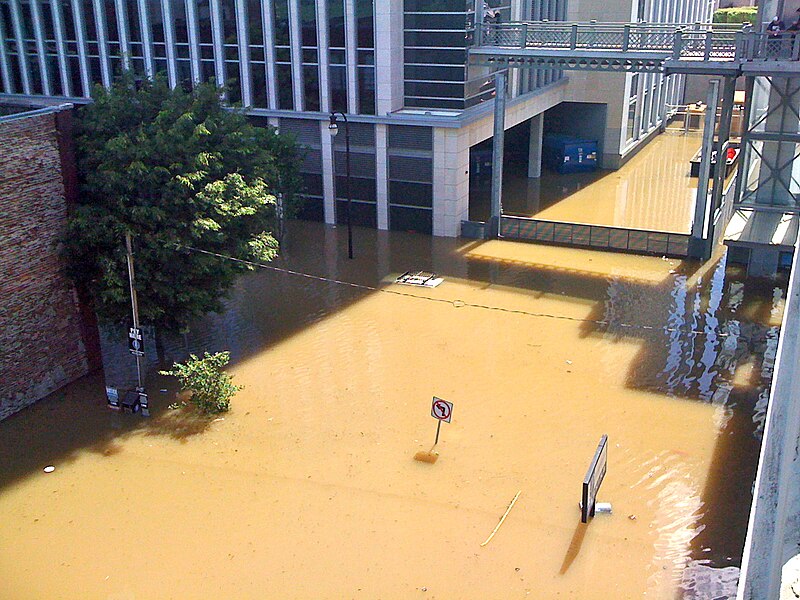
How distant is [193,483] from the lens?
1559 centimetres

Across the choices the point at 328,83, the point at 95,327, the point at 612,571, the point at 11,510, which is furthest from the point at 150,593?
the point at 328,83

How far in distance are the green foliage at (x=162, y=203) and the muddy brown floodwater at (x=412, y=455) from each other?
2.55 meters

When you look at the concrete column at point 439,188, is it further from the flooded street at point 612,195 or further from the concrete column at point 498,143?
the flooded street at point 612,195

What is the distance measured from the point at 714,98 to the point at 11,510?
76.0ft

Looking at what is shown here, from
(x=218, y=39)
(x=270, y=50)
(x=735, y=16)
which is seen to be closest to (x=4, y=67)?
(x=218, y=39)

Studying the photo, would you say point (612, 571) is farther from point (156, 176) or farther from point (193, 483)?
point (156, 176)

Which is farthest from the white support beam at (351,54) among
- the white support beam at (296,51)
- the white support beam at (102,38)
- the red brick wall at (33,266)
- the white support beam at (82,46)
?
the red brick wall at (33,266)

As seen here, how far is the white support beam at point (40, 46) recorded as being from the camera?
36000 mm

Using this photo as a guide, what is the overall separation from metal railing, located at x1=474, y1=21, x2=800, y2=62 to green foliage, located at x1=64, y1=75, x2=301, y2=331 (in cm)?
1279

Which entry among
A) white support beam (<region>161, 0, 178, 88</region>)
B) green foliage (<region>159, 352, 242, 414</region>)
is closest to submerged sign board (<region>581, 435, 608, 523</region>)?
green foliage (<region>159, 352, 242, 414</region>)

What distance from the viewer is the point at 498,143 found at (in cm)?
3008

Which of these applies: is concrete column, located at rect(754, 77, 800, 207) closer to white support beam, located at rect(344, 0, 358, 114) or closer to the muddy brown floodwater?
the muddy brown floodwater

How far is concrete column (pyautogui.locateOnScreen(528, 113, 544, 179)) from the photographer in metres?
38.6

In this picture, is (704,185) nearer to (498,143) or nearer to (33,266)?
(498,143)
